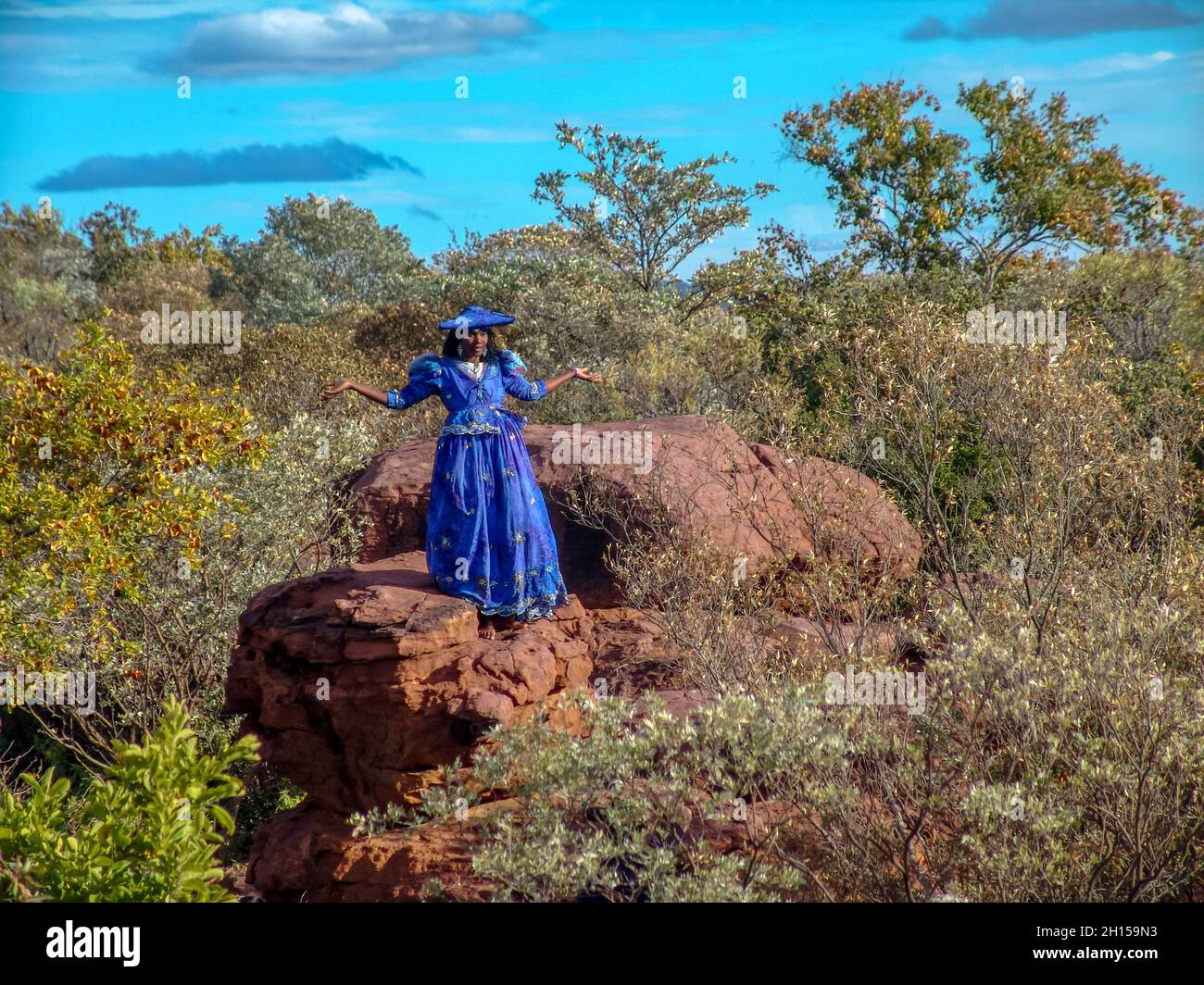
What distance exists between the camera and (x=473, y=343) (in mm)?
8344

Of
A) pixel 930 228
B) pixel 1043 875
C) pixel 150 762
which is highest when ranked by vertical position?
pixel 930 228

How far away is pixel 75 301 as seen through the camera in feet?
106

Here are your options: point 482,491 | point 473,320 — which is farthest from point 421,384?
point 482,491

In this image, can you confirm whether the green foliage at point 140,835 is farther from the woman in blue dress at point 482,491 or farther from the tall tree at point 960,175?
the tall tree at point 960,175

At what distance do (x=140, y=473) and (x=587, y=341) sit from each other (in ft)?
38.5

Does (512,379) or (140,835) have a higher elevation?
(512,379)

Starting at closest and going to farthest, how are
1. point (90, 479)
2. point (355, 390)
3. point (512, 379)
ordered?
point (355, 390), point (512, 379), point (90, 479)

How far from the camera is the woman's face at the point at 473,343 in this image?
833cm

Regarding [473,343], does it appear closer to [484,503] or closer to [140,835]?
[484,503]

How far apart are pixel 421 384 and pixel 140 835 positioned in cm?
389

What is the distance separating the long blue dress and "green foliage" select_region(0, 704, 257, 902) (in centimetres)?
288

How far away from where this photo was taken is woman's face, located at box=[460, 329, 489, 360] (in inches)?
328
